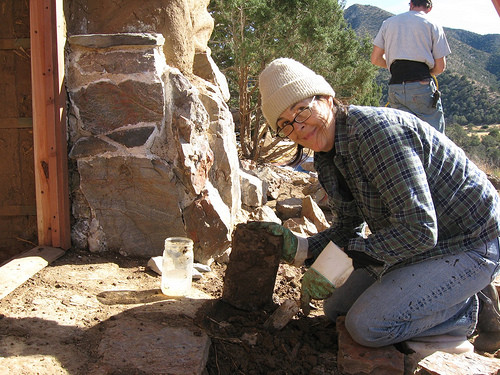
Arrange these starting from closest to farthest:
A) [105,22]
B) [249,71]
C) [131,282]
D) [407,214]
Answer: [407,214]
[131,282]
[105,22]
[249,71]

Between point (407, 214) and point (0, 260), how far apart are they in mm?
2882

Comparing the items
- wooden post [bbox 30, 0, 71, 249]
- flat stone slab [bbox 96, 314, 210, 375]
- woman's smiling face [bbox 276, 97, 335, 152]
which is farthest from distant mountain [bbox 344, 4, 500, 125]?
flat stone slab [bbox 96, 314, 210, 375]

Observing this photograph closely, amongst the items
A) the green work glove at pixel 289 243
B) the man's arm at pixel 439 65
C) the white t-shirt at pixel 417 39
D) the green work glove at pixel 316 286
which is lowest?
the green work glove at pixel 316 286

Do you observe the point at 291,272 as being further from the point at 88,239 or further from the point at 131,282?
the point at 88,239

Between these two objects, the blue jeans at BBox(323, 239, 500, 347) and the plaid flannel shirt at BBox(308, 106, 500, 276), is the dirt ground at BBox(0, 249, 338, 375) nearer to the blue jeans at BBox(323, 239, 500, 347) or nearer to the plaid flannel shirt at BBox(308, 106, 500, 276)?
the blue jeans at BBox(323, 239, 500, 347)

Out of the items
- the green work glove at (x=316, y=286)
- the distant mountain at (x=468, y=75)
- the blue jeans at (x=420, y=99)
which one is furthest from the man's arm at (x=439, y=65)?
the distant mountain at (x=468, y=75)

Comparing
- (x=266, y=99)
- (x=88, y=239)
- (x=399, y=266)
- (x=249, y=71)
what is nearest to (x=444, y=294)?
(x=399, y=266)

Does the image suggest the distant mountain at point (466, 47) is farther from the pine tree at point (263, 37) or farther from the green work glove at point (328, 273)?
the green work glove at point (328, 273)

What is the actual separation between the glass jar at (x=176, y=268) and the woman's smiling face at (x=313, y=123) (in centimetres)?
107

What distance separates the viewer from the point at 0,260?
3365mm

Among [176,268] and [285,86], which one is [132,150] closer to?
[176,268]

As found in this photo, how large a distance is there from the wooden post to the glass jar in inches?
33.9

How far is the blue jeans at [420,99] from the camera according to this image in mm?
3803

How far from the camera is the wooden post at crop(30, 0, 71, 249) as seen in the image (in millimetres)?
2988
